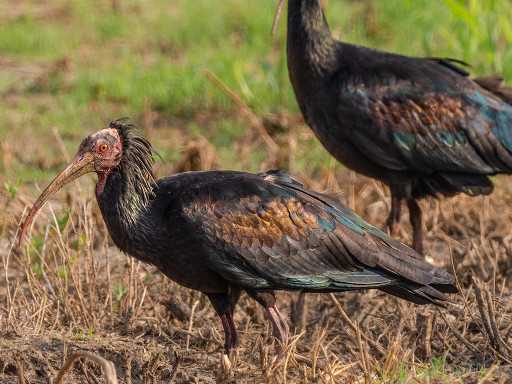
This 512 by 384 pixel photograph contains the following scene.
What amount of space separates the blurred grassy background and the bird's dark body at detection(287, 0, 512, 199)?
1.73 meters

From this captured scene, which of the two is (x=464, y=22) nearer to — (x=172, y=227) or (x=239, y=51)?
(x=239, y=51)

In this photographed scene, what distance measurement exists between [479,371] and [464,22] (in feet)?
15.0

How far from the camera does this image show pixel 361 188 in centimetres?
844

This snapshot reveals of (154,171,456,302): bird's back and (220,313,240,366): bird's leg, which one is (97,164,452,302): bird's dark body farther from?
(220,313,240,366): bird's leg

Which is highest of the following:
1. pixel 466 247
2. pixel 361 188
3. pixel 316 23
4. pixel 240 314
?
pixel 316 23

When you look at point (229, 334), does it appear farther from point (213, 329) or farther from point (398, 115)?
point (398, 115)

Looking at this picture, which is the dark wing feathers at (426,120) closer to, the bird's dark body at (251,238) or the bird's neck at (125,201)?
the bird's dark body at (251,238)

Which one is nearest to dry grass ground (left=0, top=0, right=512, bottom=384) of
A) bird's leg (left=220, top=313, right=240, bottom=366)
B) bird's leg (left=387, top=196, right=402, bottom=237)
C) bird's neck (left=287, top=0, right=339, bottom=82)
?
bird's leg (left=220, top=313, right=240, bottom=366)

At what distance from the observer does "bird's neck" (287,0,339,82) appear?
7.05 meters

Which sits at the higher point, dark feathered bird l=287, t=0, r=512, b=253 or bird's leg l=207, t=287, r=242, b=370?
dark feathered bird l=287, t=0, r=512, b=253

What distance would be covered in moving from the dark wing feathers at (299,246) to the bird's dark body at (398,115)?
4.86 feet

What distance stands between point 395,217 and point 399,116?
0.73m

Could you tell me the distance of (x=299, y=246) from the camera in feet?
17.8

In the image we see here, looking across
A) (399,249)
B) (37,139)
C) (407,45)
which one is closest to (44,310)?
(399,249)
